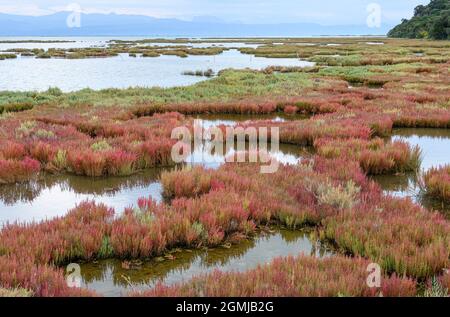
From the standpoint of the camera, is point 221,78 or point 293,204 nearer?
point 293,204

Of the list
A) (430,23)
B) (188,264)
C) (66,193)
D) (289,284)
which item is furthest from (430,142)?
(430,23)

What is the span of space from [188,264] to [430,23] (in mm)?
131431

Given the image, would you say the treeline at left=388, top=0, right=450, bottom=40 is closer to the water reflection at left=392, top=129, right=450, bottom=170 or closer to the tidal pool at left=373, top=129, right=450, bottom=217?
the water reflection at left=392, top=129, right=450, bottom=170

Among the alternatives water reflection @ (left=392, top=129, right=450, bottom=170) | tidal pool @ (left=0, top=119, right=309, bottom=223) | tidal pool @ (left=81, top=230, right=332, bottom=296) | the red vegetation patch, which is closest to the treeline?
water reflection @ (left=392, top=129, right=450, bottom=170)

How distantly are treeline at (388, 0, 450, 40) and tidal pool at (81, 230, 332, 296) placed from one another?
111m

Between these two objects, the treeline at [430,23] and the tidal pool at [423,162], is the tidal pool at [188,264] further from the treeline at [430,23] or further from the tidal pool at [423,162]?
the treeline at [430,23]

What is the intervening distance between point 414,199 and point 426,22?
134m

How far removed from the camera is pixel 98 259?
5.87 metres

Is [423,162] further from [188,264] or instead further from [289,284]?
[289,284]

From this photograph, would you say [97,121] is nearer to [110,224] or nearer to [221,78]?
[110,224]

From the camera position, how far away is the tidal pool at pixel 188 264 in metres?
5.27

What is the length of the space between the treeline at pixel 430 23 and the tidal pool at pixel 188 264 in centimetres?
11125

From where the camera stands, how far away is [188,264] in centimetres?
580
